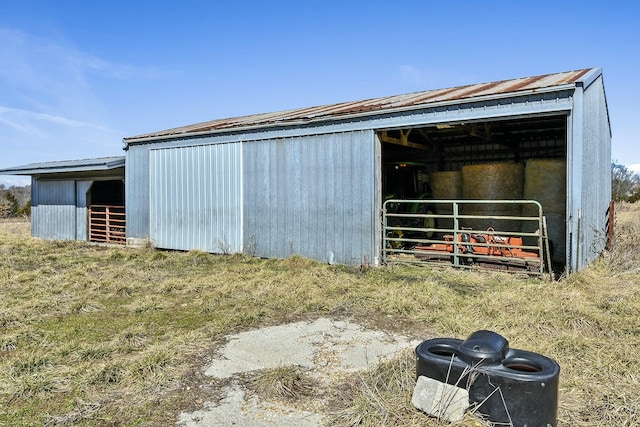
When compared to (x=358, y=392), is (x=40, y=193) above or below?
above

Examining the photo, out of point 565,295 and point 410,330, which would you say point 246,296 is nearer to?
point 410,330

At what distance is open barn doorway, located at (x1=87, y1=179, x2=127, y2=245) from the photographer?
1388cm

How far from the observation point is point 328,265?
29.3 ft

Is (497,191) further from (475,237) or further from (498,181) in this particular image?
(475,237)

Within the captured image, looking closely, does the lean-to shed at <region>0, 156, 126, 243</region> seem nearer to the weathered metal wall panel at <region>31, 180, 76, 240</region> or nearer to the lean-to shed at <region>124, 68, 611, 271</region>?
the weathered metal wall panel at <region>31, 180, 76, 240</region>

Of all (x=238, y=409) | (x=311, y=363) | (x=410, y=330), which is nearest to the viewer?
(x=238, y=409)

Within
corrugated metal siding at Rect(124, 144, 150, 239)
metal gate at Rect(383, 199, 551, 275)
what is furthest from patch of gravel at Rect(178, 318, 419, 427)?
corrugated metal siding at Rect(124, 144, 150, 239)

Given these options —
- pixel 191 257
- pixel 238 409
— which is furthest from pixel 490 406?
pixel 191 257

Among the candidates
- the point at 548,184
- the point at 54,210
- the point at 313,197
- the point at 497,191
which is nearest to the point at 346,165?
the point at 313,197

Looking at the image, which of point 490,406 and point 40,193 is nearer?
point 490,406

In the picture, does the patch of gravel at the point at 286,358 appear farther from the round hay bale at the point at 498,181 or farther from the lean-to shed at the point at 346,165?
the round hay bale at the point at 498,181

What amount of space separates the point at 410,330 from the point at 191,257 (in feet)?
22.9

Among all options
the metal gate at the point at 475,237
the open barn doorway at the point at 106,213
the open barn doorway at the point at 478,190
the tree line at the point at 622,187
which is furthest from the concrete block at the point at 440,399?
the tree line at the point at 622,187

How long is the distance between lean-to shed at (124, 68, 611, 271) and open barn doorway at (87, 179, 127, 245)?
57.5 inches
